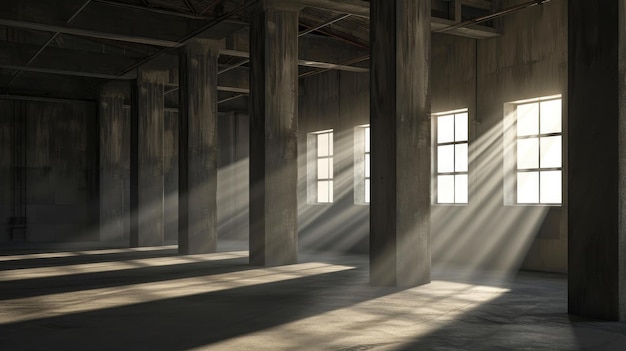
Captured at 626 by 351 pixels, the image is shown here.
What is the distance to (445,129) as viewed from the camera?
20.5m

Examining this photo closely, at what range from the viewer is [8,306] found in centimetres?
1062

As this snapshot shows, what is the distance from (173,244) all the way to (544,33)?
1603 centimetres

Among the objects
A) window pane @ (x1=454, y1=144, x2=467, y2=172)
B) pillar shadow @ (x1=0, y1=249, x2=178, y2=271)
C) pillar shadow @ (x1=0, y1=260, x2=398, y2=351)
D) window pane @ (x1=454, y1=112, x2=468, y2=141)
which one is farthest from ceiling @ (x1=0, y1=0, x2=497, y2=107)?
pillar shadow @ (x1=0, y1=260, x2=398, y2=351)

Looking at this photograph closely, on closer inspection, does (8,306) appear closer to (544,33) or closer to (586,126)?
(586,126)

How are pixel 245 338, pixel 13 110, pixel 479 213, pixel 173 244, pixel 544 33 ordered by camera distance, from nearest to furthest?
pixel 245 338, pixel 544 33, pixel 479 213, pixel 173 244, pixel 13 110

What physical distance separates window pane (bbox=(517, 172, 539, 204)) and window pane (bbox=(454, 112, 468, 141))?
8.30 feet

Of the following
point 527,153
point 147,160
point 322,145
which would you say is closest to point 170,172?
point 147,160

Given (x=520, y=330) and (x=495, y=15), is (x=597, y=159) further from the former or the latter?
(x=495, y=15)

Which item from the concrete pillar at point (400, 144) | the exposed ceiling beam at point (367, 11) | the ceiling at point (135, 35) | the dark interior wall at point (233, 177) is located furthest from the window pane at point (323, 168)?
the concrete pillar at point (400, 144)

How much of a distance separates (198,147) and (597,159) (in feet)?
45.7

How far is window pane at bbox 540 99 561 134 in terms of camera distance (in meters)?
16.9

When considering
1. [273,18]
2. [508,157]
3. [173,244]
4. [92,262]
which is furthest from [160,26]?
[508,157]

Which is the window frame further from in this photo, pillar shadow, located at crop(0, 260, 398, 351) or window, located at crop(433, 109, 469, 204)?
pillar shadow, located at crop(0, 260, 398, 351)

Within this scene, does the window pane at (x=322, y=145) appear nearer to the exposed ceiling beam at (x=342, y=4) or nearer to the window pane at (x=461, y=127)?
the window pane at (x=461, y=127)
